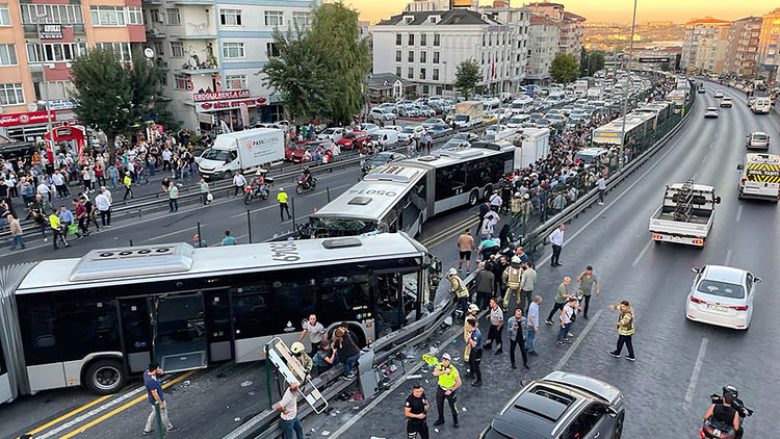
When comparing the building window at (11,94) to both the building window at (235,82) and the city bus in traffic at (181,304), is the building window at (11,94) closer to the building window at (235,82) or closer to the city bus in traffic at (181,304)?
the building window at (235,82)

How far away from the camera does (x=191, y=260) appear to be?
13.2 m

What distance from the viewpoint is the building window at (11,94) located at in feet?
134

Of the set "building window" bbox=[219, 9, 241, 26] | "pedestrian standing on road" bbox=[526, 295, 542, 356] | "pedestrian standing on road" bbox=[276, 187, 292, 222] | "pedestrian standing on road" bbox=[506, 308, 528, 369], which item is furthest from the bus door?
"building window" bbox=[219, 9, 241, 26]

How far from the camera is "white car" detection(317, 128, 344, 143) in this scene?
46681 mm

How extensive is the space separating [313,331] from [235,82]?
4756 cm

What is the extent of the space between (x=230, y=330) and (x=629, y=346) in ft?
31.9

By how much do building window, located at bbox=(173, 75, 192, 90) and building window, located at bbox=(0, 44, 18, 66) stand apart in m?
15.5

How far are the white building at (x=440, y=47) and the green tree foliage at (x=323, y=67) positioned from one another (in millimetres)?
43970

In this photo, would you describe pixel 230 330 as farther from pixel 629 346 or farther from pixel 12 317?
pixel 629 346

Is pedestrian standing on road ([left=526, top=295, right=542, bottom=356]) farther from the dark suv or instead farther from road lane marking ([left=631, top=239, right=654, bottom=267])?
road lane marking ([left=631, top=239, right=654, bottom=267])

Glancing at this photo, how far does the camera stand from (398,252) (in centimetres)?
1436

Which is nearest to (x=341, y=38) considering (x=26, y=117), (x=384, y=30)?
(x=26, y=117)

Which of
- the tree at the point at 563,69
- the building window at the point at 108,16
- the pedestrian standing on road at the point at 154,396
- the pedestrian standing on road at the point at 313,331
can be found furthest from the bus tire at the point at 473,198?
the tree at the point at 563,69

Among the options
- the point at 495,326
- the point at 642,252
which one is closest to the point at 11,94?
the point at 495,326
